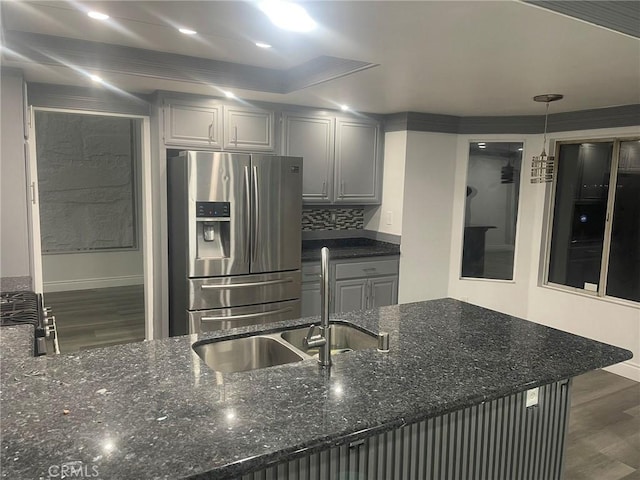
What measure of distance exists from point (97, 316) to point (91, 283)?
139 cm

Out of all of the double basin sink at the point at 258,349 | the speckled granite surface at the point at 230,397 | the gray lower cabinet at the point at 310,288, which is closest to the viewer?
the speckled granite surface at the point at 230,397

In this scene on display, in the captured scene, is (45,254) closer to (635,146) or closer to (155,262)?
(155,262)

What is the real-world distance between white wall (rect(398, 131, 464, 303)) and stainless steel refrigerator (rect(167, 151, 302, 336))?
1.24 meters

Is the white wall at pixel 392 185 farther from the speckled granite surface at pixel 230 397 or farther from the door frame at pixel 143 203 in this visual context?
the speckled granite surface at pixel 230 397

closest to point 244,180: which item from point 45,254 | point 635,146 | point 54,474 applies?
point 54,474

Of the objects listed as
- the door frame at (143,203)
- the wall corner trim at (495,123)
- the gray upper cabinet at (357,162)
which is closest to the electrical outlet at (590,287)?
the wall corner trim at (495,123)

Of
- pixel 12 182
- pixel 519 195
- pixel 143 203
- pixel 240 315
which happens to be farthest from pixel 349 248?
pixel 12 182

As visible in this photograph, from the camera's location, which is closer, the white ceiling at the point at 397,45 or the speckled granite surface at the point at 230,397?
the speckled granite surface at the point at 230,397

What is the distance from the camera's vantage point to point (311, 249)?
4559 millimetres

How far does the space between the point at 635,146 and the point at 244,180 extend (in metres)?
3.23

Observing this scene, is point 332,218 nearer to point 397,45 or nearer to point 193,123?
point 193,123

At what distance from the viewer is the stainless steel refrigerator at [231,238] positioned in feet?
11.5

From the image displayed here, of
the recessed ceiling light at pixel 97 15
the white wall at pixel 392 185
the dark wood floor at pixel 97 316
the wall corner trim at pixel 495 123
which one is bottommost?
the dark wood floor at pixel 97 316

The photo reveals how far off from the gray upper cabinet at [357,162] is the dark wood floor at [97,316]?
244 centimetres
